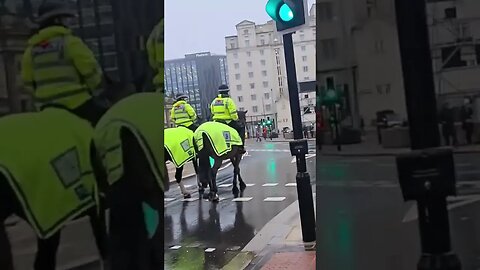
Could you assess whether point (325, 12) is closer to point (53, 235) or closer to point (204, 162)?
point (53, 235)

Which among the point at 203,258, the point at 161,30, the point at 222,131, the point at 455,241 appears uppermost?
the point at 161,30

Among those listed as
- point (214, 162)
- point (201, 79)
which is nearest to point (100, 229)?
point (201, 79)

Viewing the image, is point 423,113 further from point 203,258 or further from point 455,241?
point 203,258

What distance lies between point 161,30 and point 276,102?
549 centimetres

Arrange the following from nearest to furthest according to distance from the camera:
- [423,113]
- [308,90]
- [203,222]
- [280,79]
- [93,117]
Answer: [423,113] < [93,117] < [308,90] < [203,222] < [280,79]

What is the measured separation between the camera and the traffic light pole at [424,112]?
7.79 ft

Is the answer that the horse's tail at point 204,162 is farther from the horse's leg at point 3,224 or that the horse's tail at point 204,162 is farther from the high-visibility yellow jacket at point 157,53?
the horse's leg at point 3,224

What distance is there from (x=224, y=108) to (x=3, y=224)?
19.4 feet

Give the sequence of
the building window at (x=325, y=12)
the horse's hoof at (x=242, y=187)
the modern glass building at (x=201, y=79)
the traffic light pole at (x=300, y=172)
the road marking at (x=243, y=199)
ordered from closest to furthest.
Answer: the building window at (x=325, y=12), the traffic light pole at (x=300, y=172), the modern glass building at (x=201, y=79), the road marking at (x=243, y=199), the horse's hoof at (x=242, y=187)

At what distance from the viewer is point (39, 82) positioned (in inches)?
95.7

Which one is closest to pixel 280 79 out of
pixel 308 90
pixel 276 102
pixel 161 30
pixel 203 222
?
pixel 276 102

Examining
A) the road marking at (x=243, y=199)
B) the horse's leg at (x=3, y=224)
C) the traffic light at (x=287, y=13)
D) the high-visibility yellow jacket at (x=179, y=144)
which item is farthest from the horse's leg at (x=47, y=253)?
the road marking at (x=243, y=199)

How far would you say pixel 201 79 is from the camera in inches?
297

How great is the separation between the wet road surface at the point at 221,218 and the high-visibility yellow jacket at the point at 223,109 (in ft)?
3.76
